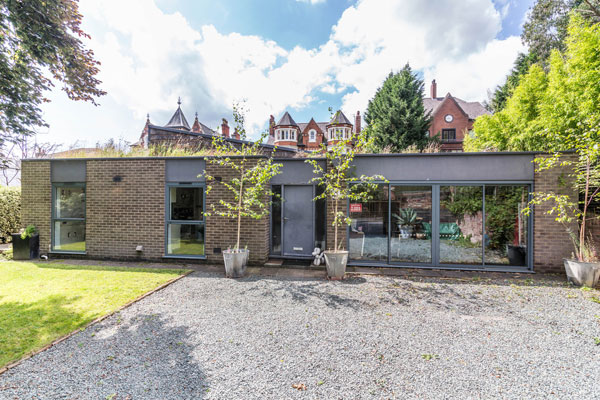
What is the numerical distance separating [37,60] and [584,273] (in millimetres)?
11348

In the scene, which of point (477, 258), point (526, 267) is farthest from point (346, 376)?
point (526, 267)

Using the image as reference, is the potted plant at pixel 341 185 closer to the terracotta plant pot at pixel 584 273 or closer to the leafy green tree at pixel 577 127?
the leafy green tree at pixel 577 127

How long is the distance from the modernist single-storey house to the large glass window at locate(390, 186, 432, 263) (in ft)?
0.09

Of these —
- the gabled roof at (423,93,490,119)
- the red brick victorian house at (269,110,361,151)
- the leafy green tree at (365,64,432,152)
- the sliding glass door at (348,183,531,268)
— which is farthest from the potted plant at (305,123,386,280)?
the red brick victorian house at (269,110,361,151)

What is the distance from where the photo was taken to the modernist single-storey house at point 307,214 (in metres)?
6.67

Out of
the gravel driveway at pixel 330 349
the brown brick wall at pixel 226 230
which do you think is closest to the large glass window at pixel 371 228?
the gravel driveway at pixel 330 349

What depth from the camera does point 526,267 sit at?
6.61m

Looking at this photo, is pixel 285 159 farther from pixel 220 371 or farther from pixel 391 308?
pixel 220 371

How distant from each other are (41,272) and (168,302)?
412cm

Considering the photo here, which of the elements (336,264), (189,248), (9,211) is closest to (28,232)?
(9,211)

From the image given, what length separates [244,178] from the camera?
6.65 meters

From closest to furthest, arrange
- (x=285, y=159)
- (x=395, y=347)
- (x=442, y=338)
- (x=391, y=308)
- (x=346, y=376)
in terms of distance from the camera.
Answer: (x=346, y=376), (x=395, y=347), (x=442, y=338), (x=391, y=308), (x=285, y=159)

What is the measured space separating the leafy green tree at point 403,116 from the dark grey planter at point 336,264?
→ 15.6 metres

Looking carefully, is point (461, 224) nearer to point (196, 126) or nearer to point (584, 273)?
point (584, 273)
